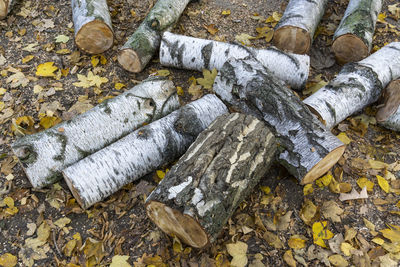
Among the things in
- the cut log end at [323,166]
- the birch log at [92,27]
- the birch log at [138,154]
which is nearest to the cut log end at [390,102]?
the cut log end at [323,166]

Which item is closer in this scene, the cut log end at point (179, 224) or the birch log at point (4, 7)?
the cut log end at point (179, 224)

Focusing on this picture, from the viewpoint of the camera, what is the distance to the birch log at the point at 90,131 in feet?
9.72

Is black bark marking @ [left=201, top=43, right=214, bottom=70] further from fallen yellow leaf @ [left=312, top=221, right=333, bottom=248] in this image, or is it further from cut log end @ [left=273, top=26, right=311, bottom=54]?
fallen yellow leaf @ [left=312, top=221, right=333, bottom=248]

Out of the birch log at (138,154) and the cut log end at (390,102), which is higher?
the cut log end at (390,102)

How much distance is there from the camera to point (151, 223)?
2920mm

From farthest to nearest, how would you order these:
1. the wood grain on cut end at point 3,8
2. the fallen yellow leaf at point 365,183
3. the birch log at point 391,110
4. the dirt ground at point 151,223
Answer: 1. the wood grain on cut end at point 3,8
2. the birch log at point 391,110
3. the fallen yellow leaf at point 365,183
4. the dirt ground at point 151,223

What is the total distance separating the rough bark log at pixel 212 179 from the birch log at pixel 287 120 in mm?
187

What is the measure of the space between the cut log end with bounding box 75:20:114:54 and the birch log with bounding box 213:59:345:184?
1815 mm

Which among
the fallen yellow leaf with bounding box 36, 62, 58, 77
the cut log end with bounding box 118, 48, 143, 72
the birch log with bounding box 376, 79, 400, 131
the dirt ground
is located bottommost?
the dirt ground

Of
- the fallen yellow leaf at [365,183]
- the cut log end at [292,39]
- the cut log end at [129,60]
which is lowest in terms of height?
the fallen yellow leaf at [365,183]

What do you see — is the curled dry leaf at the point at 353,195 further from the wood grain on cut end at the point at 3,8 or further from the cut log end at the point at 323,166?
the wood grain on cut end at the point at 3,8

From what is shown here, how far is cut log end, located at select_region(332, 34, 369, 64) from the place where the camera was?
4.20m

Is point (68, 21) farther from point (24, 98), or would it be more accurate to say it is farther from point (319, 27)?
point (319, 27)

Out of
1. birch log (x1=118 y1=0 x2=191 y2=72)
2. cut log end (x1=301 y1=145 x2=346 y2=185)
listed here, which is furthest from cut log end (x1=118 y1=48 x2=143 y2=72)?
cut log end (x1=301 y1=145 x2=346 y2=185)
